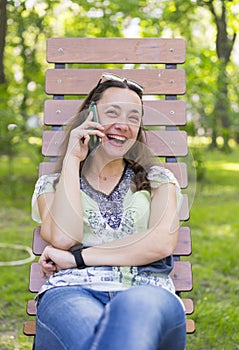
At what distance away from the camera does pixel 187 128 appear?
7.97 metres

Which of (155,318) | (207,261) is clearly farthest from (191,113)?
(155,318)

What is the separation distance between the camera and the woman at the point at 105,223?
6.98 feet

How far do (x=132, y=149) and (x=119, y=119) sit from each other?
0.54 ft

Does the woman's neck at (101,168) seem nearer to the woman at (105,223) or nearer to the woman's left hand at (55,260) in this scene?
the woman at (105,223)

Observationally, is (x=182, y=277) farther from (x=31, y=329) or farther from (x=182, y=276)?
(x=31, y=329)

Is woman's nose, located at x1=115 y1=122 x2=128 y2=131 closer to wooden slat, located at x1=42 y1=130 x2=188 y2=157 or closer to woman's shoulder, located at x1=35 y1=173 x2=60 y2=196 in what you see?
woman's shoulder, located at x1=35 y1=173 x2=60 y2=196

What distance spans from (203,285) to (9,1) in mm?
2318

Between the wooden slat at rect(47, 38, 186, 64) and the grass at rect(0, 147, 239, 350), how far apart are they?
1.43 meters

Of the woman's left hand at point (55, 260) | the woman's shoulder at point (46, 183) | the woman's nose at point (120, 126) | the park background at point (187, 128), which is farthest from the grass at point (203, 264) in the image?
the woman's nose at point (120, 126)

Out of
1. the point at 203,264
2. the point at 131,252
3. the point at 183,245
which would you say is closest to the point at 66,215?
the point at 131,252

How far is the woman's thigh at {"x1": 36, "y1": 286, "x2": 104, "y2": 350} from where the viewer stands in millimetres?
1997

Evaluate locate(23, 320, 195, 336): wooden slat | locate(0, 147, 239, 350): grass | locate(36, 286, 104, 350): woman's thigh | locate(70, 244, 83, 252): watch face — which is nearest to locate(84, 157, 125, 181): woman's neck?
locate(70, 244, 83, 252): watch face

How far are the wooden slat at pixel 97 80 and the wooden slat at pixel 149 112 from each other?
71 millimetres

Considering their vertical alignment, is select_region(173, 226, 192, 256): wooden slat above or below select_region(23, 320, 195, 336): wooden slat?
above
